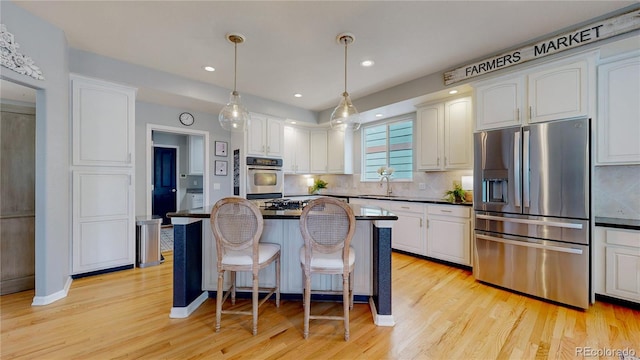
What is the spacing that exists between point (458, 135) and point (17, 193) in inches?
205

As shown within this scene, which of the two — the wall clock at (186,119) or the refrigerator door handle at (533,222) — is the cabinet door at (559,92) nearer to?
the refrigerator door handle at (533,222)

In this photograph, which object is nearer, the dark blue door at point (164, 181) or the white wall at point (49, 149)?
the white wall at point (49, 149)

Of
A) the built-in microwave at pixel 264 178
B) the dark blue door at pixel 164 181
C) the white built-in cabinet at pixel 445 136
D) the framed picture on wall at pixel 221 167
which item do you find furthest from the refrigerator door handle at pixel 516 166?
Result: the dark blue door at pixel 164 181

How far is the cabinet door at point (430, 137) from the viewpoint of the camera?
3.90m

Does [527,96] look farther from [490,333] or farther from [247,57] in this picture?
[247,57]

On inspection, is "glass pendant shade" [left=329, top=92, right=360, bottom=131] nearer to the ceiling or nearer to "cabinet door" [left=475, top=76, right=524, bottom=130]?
the ceiling

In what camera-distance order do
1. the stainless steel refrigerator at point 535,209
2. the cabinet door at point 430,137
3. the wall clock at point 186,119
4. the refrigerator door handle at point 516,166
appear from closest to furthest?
the stainless steel refrigerator at point 535,209 → the refrigerator door handle at point 516,166 → the cabinet door at point 430,137 → the wall clock at point 186,119

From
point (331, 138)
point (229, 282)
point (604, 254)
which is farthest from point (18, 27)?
point (604, 254)

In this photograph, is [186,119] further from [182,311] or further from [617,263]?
[617,263]

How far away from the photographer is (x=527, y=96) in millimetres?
2740

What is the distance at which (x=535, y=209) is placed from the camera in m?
2.63

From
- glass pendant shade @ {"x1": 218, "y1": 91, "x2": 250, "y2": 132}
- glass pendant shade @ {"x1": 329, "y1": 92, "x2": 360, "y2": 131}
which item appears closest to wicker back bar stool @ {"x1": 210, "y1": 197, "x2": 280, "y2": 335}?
glass pendant shade @ {"x1": 218, "y1": 91, "x2": 250, "y2": 132}

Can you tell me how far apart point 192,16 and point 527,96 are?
3.39 meters

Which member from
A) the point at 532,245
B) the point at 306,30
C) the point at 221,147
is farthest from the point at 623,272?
A: the point at 221,147
